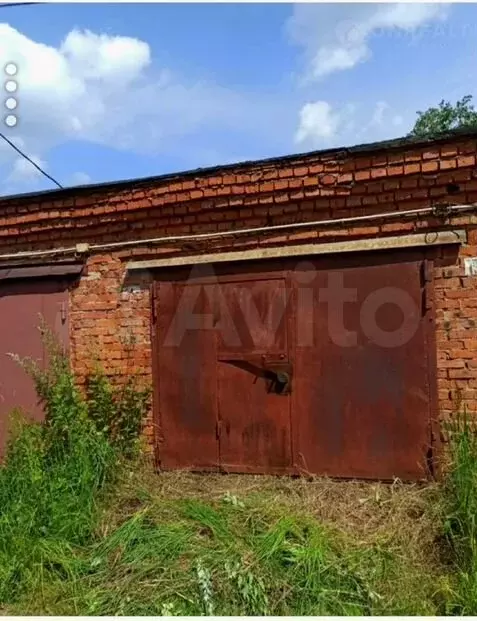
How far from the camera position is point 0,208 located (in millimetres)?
6012

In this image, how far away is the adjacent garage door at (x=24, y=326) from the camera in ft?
18.9

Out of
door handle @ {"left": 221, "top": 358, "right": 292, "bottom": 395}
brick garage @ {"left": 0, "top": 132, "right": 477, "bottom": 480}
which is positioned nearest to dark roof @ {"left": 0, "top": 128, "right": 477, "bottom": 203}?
brick garage @ {"left": 0, "top": 132, "right": 477, "bottom": 480}

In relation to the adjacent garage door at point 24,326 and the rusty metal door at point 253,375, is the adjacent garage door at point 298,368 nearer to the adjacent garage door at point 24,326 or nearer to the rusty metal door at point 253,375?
the rusty metal door at point 253,375

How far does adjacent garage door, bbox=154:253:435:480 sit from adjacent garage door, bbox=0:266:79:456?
1.02 m

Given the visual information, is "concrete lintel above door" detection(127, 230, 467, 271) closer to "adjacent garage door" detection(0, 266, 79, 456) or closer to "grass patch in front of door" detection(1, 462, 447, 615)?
"adjacent garage door" detection(0, 266, 79, 456)

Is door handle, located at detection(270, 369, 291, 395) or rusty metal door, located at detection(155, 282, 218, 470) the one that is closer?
door handle, located at detection(270, 369, 291, 395)

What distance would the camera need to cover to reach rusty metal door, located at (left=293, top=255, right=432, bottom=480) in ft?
15.1

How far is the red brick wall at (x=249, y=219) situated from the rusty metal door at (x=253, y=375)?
435 mm

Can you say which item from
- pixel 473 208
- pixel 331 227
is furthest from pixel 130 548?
pixel 473 208

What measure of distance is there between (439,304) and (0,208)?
4130 mm

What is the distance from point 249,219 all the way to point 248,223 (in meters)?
0.03

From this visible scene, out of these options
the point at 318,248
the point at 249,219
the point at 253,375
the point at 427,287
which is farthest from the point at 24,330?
the point at 427,287

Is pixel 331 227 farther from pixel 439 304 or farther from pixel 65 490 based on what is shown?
pixel 65 490

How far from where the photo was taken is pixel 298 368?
4930 mm
